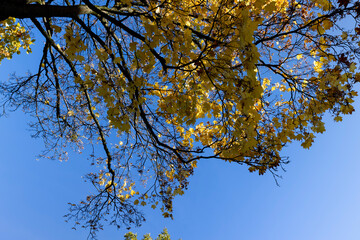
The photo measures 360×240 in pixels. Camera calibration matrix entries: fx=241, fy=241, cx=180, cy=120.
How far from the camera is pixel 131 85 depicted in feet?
8.82

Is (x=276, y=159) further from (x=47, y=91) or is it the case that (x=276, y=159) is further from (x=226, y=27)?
(x=47, y=91)

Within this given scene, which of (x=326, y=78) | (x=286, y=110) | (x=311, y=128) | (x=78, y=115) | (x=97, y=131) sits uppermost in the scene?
(x=78, y=115)


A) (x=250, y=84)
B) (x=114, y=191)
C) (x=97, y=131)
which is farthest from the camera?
(x=97, y=131)

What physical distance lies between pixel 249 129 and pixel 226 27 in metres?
1.13

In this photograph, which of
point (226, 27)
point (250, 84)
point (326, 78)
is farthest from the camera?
point (326, 78)

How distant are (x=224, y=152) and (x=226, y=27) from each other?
4.48 feet

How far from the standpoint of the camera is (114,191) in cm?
498

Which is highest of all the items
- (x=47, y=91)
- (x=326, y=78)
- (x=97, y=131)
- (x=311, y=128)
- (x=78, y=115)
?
(x=47, y=91)

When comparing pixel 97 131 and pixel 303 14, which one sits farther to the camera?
pixel 97 131

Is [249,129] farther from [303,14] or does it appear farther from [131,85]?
[303,14]

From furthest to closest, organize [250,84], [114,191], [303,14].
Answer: [114,191]
[303,14]
[250,84]

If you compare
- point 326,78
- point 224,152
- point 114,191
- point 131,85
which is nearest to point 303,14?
point 326,78

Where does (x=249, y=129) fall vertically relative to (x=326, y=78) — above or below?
below

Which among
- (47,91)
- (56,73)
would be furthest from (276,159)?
(47,91)
